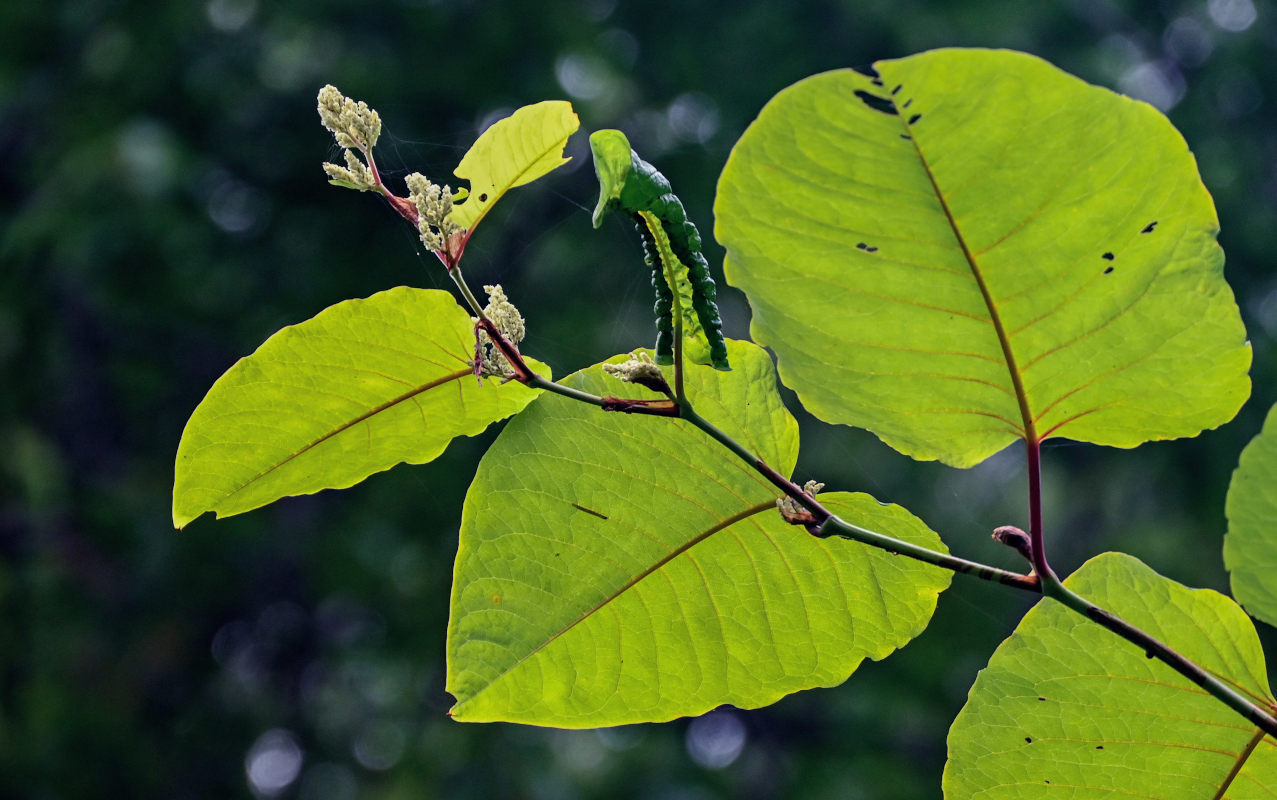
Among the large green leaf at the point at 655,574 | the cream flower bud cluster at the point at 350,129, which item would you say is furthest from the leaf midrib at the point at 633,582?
the cream flower bud cluster at the point at 350,129

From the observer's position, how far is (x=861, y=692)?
16.3ft

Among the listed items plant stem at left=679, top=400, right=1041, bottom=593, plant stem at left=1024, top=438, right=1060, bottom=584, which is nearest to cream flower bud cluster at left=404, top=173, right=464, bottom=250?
plant stem at left=679, top=400, right=1041, bottom=593

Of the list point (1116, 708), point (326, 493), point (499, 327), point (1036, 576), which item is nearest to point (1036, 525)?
point (1036, 576)

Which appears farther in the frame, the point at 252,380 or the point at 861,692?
the point at 861,692

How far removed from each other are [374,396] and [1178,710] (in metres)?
0.40

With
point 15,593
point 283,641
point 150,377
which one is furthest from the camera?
point 283,641

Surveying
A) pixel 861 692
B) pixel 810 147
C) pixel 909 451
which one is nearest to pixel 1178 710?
pixel 909 451

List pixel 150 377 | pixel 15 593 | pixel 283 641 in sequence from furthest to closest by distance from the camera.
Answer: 1. pixel 283 641
2. pixel 150 377
3. pixel 15 593

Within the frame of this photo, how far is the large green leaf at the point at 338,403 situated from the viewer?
46 cm

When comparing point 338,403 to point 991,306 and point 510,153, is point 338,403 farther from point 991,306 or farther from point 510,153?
point 991,306

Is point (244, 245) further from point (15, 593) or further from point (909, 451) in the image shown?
point (909, 451)

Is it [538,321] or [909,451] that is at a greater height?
[909,451]

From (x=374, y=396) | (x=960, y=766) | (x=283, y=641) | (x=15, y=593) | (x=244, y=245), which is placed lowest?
(x=283, y=641)

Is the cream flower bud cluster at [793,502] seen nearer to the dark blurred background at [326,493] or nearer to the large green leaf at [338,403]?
the large green leaf at [338,403]
